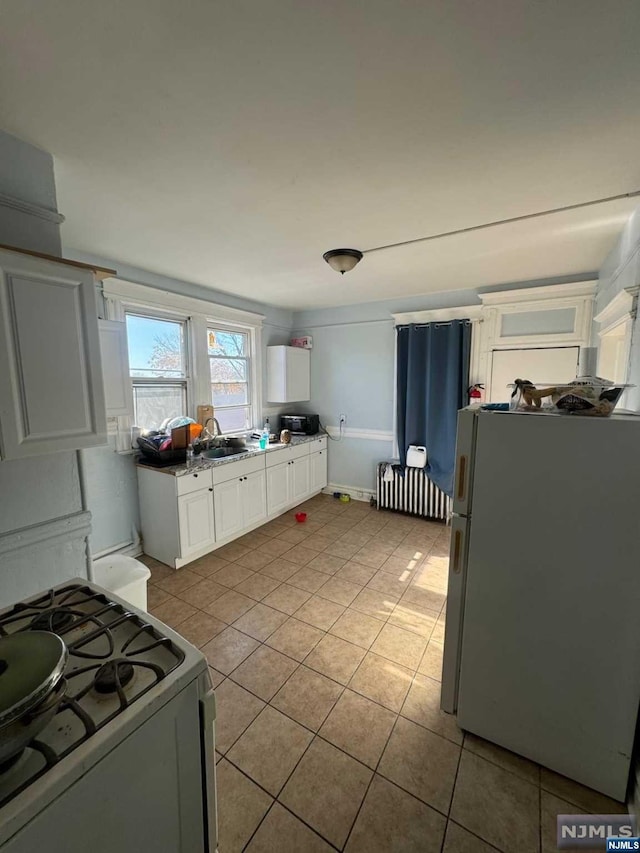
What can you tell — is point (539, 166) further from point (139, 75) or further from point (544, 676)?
point (544, 676)

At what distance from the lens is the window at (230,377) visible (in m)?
3.89

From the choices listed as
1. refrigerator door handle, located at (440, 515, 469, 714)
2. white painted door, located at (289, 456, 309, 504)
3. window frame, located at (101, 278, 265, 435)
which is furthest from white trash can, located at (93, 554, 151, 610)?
white painted door, located at (289, 456, 309, 504)

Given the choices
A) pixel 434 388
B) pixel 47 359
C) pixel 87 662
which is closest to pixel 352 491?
pixel 434 388

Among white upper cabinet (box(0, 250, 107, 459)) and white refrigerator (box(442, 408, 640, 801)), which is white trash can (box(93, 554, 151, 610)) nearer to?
white upper cabinet (box(0, 250, 107, 459))

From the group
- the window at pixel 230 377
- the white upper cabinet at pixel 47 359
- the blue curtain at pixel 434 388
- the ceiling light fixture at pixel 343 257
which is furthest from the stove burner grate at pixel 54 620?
the blue curtain at pixel 434 388

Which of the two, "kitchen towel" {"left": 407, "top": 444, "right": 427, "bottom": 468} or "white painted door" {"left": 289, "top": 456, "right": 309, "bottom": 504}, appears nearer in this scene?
"kitchen towel" {"left": 407, "top": 444, "right": 427, "bottom": 468}

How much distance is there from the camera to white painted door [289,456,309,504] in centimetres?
422

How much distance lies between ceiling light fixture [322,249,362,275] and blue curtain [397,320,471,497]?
5.32ft

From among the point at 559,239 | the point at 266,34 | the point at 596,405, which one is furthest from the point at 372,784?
the point at 559,239

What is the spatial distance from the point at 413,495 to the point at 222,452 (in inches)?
88.2

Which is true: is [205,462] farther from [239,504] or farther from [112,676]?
[112,676]

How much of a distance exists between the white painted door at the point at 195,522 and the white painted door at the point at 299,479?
1.24m

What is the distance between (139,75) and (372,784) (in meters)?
2.73

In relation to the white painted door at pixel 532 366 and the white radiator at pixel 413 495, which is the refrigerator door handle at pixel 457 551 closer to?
the white painted door at pixel 532 366
